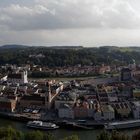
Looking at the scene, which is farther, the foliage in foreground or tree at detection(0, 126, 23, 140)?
tree at detection(0, 126, 23, 140)

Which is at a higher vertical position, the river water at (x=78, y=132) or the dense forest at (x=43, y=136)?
the dense forest at (x=43, y=136)

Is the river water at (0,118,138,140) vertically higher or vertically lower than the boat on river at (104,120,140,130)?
lower

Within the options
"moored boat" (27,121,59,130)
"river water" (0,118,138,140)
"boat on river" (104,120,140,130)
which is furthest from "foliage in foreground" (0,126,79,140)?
"boat on river" (104,120,140,130)

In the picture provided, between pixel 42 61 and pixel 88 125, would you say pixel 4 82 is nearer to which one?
pixel 88 125

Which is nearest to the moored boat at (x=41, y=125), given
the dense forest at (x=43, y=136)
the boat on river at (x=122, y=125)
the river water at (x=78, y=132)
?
the river water at (x=78, y=132)

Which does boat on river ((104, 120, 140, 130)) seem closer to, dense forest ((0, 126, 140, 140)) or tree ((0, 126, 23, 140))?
dense forest ((0, 126, 140, 140))

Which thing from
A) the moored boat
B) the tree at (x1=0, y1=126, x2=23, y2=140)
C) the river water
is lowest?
the river water

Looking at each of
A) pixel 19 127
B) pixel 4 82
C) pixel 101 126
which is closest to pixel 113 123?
pixel 101 126

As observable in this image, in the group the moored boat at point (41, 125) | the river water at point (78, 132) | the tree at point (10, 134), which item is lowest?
the river water at point (78, 132)

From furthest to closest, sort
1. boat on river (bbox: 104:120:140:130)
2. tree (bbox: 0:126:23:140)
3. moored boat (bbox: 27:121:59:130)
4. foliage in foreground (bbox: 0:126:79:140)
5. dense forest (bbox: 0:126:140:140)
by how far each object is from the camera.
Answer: moored boat (bbox: 27:121:59:130)
boat on river (bbox: 104:120:140:130)
tree (bbox: 0:126:23:140)
foliage in foreground (bbox: 0:126:79:140)
dense forest (bbox: 0:126:140:140)

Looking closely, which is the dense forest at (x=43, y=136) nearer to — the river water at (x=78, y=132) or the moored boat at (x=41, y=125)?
the river water at (x=78, y=132)

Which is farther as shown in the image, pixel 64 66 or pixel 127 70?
pixel 64 66
